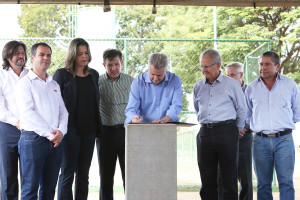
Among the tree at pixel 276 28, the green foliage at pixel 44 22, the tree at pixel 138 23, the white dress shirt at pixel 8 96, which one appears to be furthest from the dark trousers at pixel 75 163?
the green foliage at pixel 44 22

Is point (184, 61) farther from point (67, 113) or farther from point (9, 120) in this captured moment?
point (9, 120)

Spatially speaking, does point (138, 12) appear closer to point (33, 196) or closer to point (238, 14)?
A: point (238, 14)

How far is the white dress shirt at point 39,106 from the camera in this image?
15.3 ft

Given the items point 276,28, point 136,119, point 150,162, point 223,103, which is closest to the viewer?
point 150,162

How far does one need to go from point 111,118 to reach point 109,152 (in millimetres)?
368

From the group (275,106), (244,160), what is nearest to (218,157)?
(275,106)

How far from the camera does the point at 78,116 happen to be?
5355 millimetres

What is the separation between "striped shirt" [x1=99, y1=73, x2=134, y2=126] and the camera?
5.75m

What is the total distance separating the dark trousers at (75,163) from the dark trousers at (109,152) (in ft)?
1.01

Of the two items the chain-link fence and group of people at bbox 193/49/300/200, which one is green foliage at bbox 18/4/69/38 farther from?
group of people at bbox 193/49/300/200

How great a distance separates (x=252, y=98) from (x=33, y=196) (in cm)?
264

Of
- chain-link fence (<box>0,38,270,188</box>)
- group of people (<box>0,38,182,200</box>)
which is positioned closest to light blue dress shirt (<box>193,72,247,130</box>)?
group of people (<box>0,38,182,200</box>)

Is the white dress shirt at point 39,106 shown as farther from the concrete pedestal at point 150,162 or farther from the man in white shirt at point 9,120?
the concrete pedestal at point 150,162

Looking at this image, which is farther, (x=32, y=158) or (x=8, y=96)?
(x=8, y=96)
